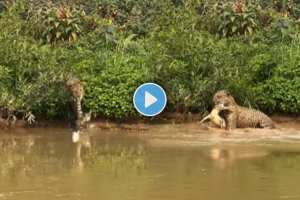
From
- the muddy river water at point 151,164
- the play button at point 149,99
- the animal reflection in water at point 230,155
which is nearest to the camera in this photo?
the muddy river water at point 151,164

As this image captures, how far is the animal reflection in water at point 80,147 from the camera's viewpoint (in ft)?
33.8

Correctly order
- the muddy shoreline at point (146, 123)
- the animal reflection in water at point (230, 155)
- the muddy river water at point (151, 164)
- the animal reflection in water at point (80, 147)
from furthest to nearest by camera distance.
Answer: the muddy shoreline at point (146, 123) < the animal reflection in water at point (230, 155) < the animal reflection in water at point (80, 147) < the muddy river water at point (151, 164)

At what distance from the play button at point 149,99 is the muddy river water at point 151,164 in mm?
353

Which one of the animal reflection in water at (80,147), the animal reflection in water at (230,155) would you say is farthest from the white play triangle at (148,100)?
the animal reflection in water at (230,155)

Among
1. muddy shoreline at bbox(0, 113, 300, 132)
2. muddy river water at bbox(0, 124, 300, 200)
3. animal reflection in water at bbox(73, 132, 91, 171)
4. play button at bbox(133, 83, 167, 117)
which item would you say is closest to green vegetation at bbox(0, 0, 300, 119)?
muddy shoreline at bbox(0, 113, 300, 132)

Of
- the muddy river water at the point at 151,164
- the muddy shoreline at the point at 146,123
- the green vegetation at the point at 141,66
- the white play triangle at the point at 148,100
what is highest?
the green vegetation at the point at 141,66

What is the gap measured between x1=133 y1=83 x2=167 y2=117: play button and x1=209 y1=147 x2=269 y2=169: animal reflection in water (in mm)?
2044

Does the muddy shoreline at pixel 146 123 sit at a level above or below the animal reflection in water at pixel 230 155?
above

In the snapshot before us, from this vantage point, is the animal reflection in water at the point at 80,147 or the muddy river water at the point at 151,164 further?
the animal reflection in water at the point at 80,147

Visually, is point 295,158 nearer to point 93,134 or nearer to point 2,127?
point 93,134

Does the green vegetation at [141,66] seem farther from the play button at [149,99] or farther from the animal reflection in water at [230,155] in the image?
the animal reflection in water at [230,155]

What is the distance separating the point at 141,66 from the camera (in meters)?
14.1

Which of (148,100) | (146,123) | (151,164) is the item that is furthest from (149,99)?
(151,164)

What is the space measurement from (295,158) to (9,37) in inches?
237
